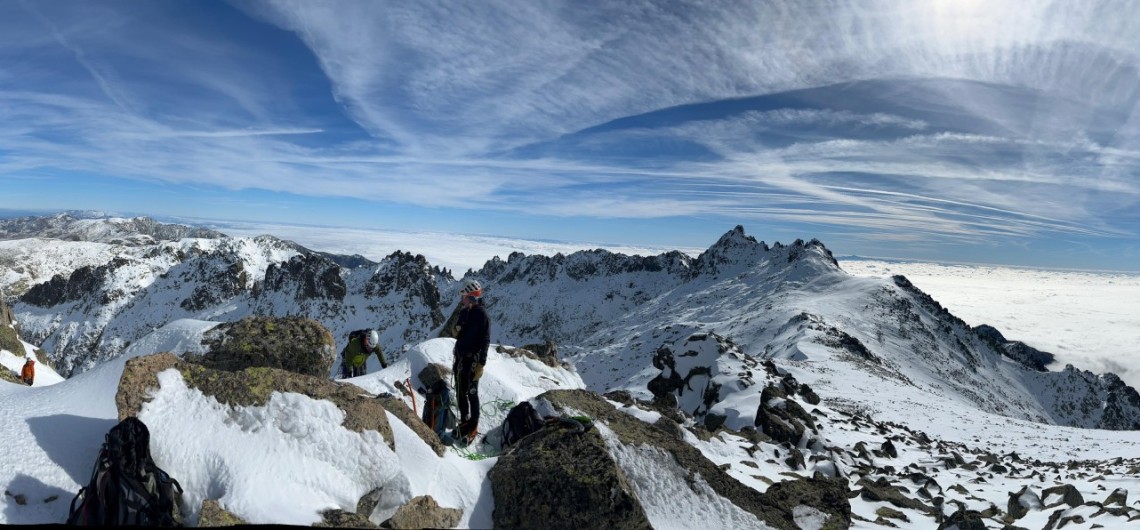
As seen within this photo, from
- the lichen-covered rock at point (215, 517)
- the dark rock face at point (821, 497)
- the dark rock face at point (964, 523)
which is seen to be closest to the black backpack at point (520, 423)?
the dark rock face at point (821, 497)

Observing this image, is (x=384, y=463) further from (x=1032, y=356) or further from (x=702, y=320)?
(x=1032, y=356)

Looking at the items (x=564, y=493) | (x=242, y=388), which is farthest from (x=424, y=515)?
(x=242, y=388)

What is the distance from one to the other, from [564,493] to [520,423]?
10.4 feet

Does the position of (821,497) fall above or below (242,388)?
below

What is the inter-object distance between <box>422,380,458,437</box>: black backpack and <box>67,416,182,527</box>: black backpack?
5.89 m

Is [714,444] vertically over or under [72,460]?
under

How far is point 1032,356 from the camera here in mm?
177625

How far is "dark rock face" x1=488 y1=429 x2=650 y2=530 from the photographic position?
26.6 ft

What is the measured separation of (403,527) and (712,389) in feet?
95.9

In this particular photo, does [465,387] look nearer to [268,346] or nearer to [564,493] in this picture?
[268,346]

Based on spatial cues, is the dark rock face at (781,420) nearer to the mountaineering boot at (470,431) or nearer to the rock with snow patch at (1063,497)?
the rock with snow patch at (1063,497)

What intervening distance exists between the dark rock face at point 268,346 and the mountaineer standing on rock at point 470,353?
3045 mm

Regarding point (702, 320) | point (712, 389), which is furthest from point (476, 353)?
point (702, 320)

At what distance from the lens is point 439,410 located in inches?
480
